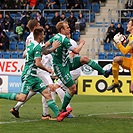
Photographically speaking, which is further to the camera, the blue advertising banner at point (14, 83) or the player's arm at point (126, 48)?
the blue advertising banner at point (14, 83)

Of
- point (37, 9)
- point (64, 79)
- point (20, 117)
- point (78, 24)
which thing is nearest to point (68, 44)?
point (64, 79)

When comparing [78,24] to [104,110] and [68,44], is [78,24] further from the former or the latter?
[68,44]

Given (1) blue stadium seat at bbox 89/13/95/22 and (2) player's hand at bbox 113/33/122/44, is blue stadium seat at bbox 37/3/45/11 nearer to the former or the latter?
(1) blue stadium seat at bbox 89/13/95/22

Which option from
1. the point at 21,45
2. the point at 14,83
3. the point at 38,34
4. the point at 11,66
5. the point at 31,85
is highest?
the point at 38,34

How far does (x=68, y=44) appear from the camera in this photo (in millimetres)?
13297

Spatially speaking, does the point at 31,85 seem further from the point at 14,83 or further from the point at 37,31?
the point at 14,83

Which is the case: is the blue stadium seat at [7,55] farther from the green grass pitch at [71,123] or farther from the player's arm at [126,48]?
the player's arm at [126,48]

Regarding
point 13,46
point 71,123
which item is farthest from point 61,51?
point 13,46

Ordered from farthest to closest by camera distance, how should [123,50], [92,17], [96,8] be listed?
1. [96,8]
2. [92,17]
3. [123,50]

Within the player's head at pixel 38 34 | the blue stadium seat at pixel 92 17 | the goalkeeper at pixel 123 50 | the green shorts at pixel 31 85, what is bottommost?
the blue stadium seat at pixel 92 17

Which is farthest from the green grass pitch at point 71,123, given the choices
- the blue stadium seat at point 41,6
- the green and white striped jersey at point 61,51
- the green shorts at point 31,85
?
the blue stadium seat at point 41,6

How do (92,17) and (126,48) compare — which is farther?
(92,17)

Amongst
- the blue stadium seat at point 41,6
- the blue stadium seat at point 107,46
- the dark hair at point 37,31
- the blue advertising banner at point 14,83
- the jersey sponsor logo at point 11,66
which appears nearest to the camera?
the dark hair at point 37,31

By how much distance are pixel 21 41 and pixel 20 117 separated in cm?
1885
